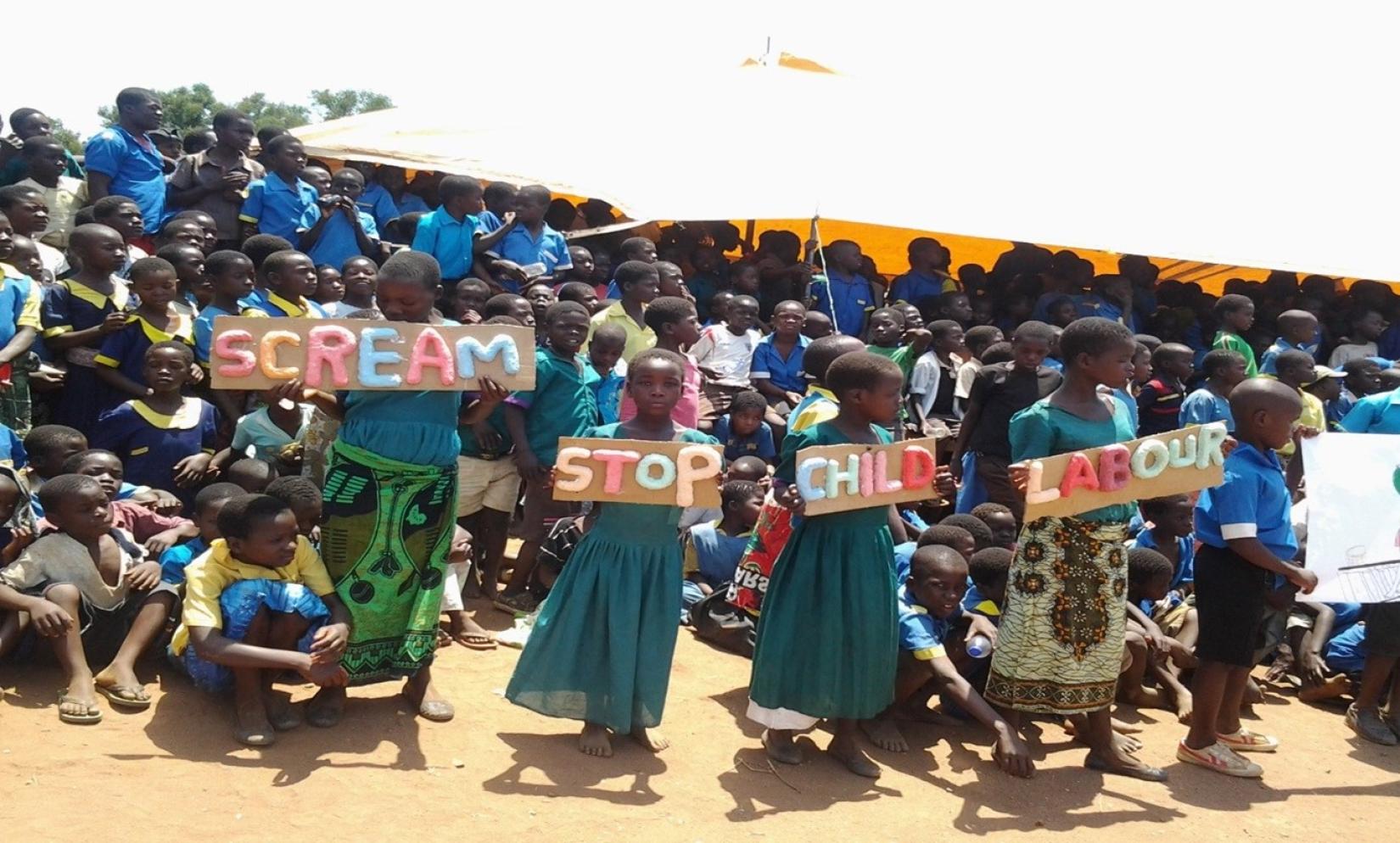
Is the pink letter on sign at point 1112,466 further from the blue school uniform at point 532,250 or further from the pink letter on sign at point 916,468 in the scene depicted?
the blue school uniform at point 532,250

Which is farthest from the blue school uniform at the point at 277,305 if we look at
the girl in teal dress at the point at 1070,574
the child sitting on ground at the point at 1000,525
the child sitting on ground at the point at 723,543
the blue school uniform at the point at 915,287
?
the blue school uniform at the point at 915,287

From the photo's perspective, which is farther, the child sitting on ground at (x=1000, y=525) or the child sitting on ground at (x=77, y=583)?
the child sitting on ground at (x=1000, y=525)

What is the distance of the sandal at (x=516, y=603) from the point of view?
21.6 feet

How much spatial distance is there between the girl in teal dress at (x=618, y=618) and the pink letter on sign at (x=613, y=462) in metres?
0.23

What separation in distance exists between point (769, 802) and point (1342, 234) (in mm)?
8684

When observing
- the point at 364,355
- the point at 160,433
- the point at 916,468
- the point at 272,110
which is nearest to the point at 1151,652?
the point at 916,468

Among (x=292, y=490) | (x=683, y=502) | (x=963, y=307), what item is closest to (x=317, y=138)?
(x=963, y=307)

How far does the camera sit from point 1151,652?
611 cm

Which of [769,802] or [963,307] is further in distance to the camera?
[963,307]

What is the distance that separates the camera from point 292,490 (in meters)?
5.17

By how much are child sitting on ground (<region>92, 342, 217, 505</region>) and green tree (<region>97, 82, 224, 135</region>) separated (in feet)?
91.0

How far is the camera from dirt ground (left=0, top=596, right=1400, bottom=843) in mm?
4234

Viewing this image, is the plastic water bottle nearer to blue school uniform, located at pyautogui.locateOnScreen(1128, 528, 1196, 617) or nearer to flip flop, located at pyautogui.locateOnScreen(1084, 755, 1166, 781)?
flip flop, located at pyautogui.locateOnScreen(1084, 755, 1166, 781)

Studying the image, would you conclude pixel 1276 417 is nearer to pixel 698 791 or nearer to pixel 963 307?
pixel 698 791
